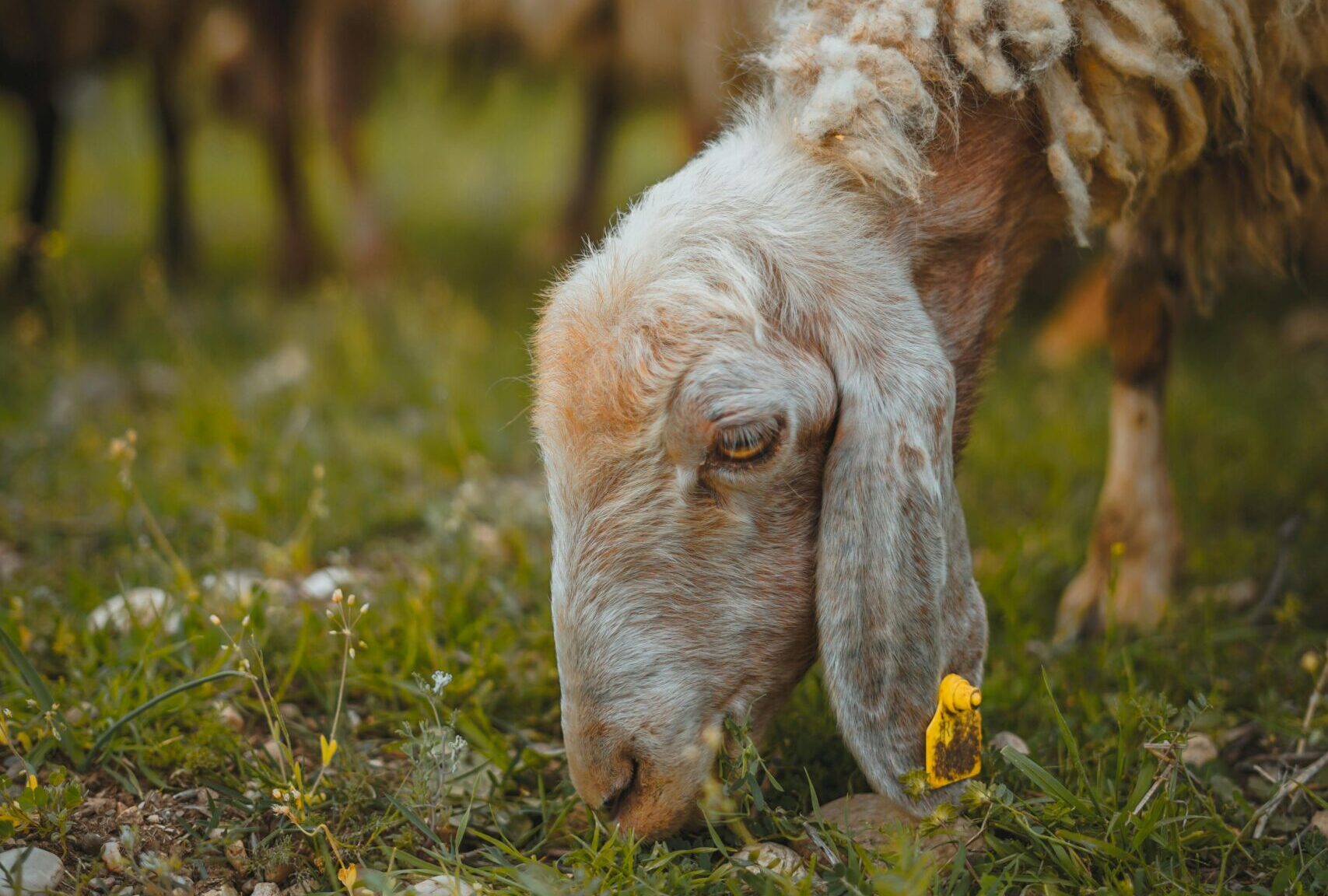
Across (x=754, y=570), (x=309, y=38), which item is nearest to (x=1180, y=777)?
(x=754, y=570)

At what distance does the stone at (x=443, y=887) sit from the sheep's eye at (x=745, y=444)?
800 millimetres

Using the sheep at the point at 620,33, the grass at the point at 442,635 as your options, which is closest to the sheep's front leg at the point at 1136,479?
the grass at the point at 442,635

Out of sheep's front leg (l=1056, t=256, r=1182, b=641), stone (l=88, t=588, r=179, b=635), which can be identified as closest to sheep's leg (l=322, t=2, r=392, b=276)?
stone (l=88, t=588, r=179, b=635)

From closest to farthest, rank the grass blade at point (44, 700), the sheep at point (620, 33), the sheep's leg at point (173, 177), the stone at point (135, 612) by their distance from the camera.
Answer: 1. the grass blade at point (44, 700)
2. the stone at point (135, 612)
3. the sheep at point (620, 33)
4. the sheep's leg at point (173, 177)

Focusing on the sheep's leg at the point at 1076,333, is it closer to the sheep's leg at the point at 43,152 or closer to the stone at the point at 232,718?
the stone at the point at 232,718

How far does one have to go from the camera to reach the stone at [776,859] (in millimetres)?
1933

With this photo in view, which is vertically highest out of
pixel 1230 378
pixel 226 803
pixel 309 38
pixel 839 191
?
pixel 309 38

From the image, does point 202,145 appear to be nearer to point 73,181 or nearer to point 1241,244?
point 73,181

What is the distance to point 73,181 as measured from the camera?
882cm

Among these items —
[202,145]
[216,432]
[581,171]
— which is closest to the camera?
[216,432]

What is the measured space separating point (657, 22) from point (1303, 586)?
11.0 feet

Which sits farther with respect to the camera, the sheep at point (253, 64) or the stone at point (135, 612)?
the sheep at point (253, 64)

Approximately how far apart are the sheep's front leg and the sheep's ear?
1.10 metres

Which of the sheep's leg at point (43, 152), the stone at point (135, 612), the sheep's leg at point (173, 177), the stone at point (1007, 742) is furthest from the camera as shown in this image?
the sheep's leg at point (173, 177)
